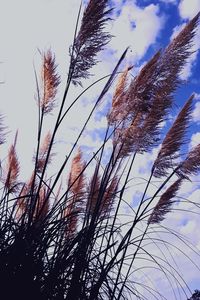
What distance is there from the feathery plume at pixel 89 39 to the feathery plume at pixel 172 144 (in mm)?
988

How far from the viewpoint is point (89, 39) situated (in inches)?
131

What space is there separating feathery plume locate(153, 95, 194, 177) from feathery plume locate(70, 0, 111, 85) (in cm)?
99

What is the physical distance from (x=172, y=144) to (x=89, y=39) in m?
1.17

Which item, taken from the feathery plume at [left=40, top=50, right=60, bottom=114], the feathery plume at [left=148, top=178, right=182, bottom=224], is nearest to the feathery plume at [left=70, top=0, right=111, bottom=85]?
the feathery plume at [left=40, top=50, right=60, bottom=114]

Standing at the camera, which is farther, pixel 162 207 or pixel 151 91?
pixel 162 207

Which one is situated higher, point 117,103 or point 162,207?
point 117,103

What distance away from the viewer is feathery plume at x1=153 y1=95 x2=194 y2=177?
3.91 m

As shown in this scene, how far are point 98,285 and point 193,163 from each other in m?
1.54

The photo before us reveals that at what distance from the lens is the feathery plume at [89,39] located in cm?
329

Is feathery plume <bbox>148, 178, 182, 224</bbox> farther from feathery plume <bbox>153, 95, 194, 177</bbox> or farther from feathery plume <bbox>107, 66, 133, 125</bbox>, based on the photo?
feathery plume <bbox>107, 66, 133, 125</bbox>

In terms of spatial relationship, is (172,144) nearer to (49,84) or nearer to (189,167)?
(189,167)

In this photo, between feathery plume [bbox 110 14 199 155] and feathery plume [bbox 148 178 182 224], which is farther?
feathery plume [bbox 148 178 182 224]

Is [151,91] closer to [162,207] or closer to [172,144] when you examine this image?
[172,144]

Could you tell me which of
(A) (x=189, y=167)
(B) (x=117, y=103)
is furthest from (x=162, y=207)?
(B) (x=117, y=103)
